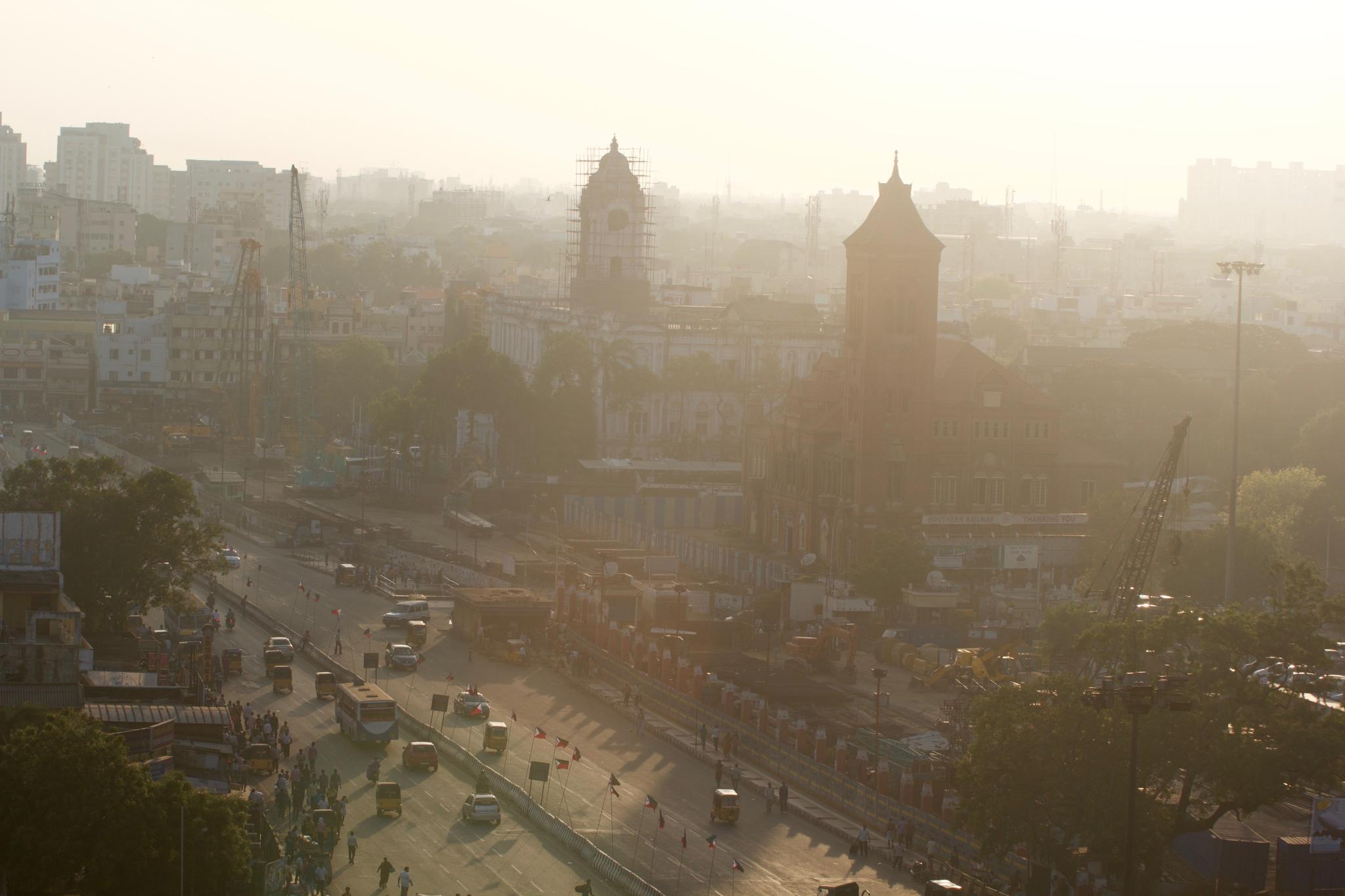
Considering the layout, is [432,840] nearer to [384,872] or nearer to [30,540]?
[384,872]


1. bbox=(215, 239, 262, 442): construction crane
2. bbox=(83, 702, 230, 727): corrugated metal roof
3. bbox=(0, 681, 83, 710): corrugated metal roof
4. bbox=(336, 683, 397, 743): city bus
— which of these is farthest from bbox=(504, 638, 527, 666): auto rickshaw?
bbox=(215, 239, 262, 442): construction crane

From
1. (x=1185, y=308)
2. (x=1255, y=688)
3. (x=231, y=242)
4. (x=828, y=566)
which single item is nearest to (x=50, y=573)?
(x=1255, y=688)

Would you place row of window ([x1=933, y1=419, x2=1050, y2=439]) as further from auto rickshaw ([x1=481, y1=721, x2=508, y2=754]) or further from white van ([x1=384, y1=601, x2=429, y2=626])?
auto rickshaw ([x1=481, y1=721, x2=508, y2=754])

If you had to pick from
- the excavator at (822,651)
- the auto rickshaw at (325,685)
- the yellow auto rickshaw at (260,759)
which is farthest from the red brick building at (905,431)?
the yellow auto rickshaw at (260,759)

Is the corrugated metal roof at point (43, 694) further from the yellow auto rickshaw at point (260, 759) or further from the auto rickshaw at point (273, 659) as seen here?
the auto rickshaw at point (273, 659)

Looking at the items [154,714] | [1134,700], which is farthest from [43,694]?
[1134,700]

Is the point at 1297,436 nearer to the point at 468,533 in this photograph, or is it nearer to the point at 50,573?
the point at 468,533
